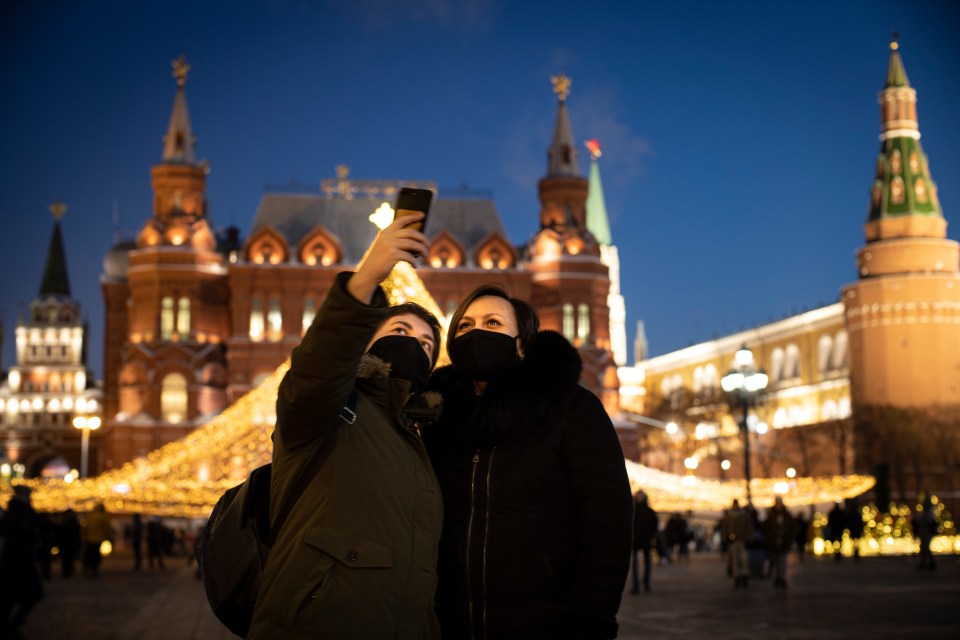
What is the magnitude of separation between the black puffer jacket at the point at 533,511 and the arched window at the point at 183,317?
230 feet

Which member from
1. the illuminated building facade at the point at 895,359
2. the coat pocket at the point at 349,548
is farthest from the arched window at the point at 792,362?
the coat pocket at the point at 349,548

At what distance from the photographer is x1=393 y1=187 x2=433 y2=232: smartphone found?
479 centimetres

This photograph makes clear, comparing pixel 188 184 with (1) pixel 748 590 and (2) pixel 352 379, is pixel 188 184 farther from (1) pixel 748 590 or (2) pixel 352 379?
(2) pixel 352 379

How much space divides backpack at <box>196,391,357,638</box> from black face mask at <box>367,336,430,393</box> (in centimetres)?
29

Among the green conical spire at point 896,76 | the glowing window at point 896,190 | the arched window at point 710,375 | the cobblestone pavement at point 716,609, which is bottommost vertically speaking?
the cobblestone pavement at point 716,609

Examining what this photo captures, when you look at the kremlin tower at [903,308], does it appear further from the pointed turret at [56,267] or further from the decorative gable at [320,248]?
the pointed turret at [56,267]

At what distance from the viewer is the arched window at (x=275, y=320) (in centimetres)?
7606

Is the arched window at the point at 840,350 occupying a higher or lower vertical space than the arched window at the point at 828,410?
higher

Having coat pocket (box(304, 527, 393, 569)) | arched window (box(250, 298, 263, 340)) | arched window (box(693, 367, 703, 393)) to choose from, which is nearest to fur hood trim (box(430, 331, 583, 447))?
coat pocket (box(304, 527, 393, 569))

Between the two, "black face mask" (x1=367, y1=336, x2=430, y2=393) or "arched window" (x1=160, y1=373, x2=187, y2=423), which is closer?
"black face mask" (x1=367, y1=336, x2=430, y2=393)

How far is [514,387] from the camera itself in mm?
5441

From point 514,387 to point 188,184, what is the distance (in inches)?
2886

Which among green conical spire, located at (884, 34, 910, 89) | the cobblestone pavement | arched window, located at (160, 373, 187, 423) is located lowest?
the cobblestone pavement

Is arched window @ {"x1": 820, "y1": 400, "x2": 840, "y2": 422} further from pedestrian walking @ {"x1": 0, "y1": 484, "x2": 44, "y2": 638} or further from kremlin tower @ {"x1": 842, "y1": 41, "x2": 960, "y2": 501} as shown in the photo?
pedestrian walking @ {"x1": 0, "y1": 484, "x2": 44, "y2": 638}
